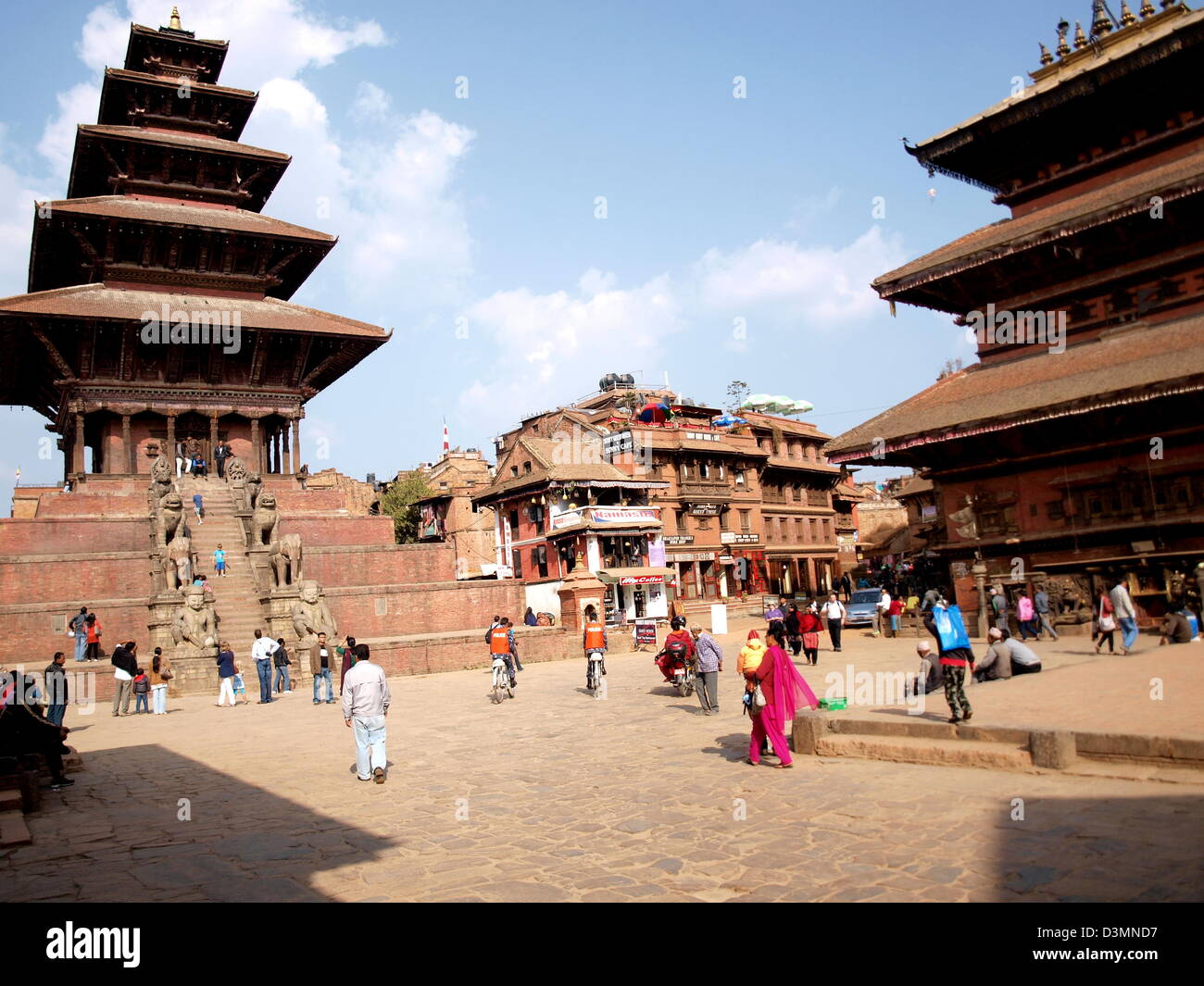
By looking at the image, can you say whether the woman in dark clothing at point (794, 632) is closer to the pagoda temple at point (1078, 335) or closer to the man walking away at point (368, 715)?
the pagoda temple at point (1078, 335)

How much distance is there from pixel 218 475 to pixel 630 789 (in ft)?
85.3

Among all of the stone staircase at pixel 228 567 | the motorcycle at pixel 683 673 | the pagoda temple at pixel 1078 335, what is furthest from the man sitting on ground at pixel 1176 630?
the stone staircase at pixel 228 567

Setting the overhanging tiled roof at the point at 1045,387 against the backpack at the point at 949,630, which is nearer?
the backpack at the point at 949,630

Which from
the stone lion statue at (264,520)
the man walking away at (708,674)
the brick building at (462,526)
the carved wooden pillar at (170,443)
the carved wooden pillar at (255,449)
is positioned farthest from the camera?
the brick building at (462,526)

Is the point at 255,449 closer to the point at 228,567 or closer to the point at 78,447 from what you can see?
the point at 78,447

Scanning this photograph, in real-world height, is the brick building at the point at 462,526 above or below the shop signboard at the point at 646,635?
above

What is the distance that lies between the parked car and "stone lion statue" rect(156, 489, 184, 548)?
2177cm

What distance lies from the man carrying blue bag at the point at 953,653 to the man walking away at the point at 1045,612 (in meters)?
12.2

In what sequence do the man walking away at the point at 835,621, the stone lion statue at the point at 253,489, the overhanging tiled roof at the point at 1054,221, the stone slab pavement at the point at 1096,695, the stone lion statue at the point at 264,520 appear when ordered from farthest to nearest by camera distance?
the stone lion statue at the point at 253,489 → the stone lion statue at the point at 264,520 → the man walking away at the point at 835,621 → the overhanging tiled roof at the point at 1054,221 → the stone slab pavement at the point at 1096,695

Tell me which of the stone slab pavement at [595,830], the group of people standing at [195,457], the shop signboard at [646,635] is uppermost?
the group of people standing at [195,457]

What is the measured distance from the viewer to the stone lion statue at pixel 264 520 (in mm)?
25266

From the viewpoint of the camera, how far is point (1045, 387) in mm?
21016
